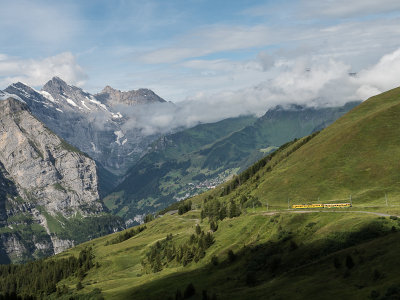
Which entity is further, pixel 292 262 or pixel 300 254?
pixel 300 254

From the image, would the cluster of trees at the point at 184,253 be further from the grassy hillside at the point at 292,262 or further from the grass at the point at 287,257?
the grass at the point at 287,257

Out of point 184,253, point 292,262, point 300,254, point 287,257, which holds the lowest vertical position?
point 184,253

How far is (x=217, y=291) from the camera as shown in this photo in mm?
102562

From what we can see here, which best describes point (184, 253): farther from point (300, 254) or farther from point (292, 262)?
point (292, 262)

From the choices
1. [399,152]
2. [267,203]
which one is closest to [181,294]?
[267,203]

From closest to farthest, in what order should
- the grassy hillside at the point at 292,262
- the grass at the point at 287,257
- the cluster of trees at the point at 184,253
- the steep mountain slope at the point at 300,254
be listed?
the grassy hillside at the point at 292,262 < the steep mountain slope at the point at 300,254 < the grass at the point at 287,257 < the cluster of trees at the point at 184,253

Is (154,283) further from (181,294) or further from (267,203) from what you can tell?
(267,203)

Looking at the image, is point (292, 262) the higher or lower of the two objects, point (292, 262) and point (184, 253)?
the higher

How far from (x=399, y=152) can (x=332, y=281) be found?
464 feet

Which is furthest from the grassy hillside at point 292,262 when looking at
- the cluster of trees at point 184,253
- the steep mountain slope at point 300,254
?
the cluster of trees at point 184,253

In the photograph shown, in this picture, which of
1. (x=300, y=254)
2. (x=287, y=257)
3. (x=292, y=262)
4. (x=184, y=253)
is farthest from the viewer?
(x=184, y=253)

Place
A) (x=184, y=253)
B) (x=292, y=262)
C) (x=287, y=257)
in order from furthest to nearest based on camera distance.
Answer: (x=184, y=253), (x=287, y=257), (x=292, y=262)

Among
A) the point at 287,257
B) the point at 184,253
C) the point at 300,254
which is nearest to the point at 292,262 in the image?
the point at 300,254

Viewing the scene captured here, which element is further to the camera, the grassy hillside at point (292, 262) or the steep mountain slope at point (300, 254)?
the steep mountain slope at point (300, 254)
